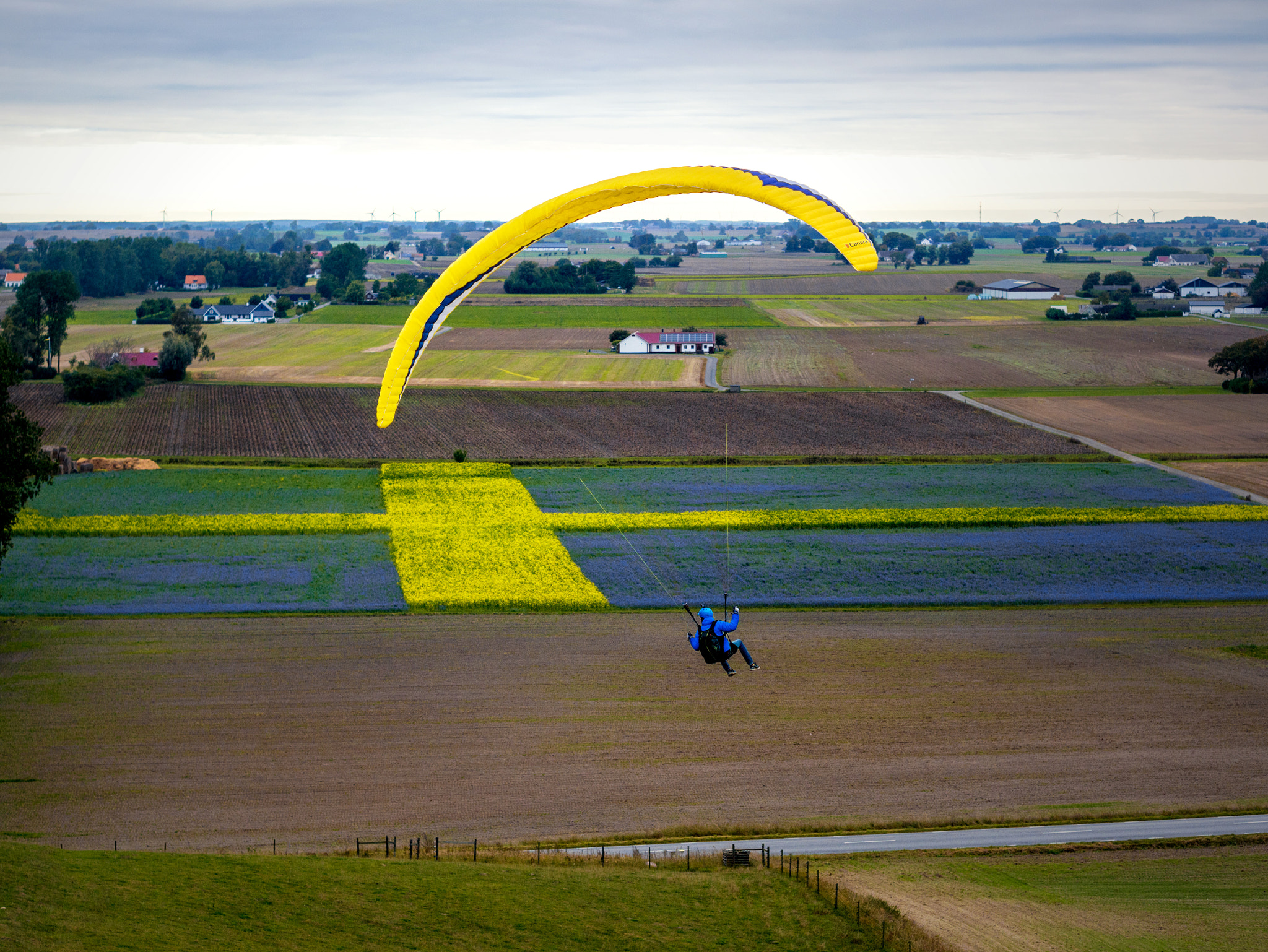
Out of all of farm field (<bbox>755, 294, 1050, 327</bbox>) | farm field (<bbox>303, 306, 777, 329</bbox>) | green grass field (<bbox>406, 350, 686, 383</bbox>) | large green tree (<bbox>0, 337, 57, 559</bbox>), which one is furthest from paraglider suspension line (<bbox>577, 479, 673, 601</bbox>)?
farm field (<bbox>755, 294, 1050, 327</bbox>)

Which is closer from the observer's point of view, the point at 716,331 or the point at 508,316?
the point at 716,331

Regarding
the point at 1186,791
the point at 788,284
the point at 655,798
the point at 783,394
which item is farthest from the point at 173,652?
the point at 788,284

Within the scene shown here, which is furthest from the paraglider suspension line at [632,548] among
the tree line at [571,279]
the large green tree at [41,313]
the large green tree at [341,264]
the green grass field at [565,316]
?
the large green tree at [341,264]

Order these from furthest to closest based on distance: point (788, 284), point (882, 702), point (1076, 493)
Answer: point (788, 284) < point (1076, 493) < point (882, 702)

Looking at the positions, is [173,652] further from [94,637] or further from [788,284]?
[788,284]

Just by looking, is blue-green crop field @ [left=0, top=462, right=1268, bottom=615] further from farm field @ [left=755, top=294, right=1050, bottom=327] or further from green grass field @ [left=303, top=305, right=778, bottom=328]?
farm field @ [left=755, top=294, right=1050, bottom=327]

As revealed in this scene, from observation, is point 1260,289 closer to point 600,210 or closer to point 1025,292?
point 1025,292
